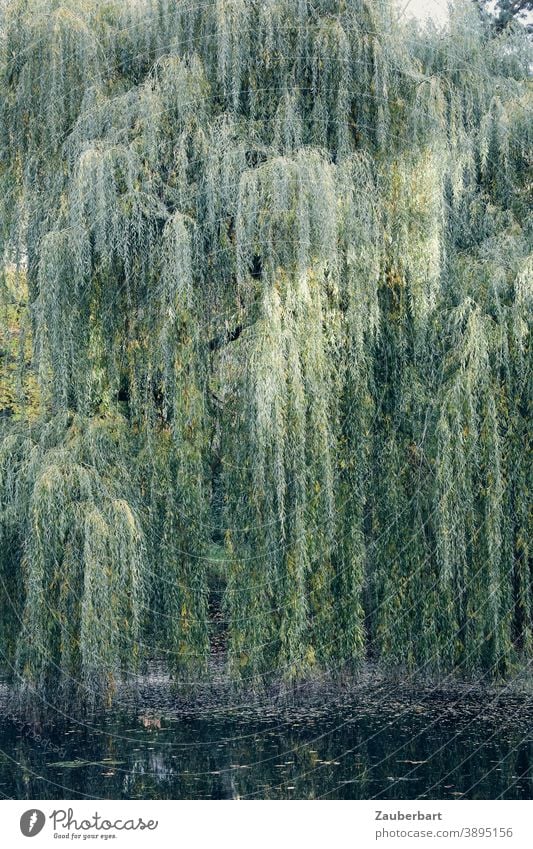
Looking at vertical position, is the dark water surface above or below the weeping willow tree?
below

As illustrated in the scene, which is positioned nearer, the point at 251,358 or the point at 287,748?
the point at 287,748

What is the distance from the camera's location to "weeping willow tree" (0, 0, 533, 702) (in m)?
9.26

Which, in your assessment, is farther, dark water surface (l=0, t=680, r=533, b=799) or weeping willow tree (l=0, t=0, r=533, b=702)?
weeping willow tree (l=0, t=0, r=533, b=702)

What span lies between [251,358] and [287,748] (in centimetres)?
302

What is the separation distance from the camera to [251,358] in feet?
30.2

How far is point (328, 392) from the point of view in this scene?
31.3 ft

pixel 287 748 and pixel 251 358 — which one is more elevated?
pixel 251 358

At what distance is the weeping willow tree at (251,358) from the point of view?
9.26 meters

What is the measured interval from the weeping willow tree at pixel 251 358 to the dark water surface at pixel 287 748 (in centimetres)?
32

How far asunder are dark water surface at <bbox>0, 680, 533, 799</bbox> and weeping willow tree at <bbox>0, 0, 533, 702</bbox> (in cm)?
32

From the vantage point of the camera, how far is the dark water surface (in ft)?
26.6
